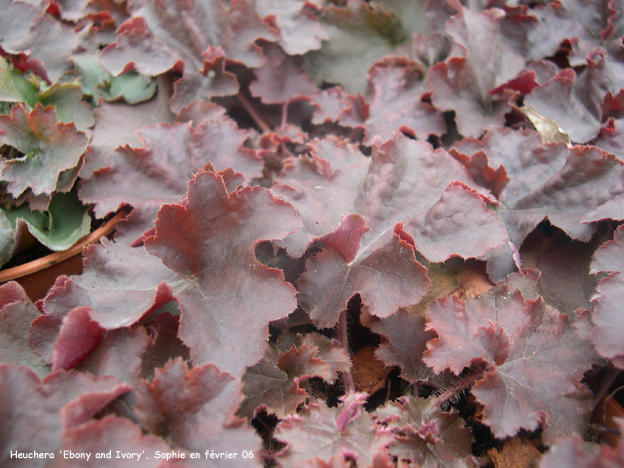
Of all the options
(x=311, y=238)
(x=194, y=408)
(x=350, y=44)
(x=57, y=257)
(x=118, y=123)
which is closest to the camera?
(x=194, y=408)

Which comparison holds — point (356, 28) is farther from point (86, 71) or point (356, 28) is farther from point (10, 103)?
point (10, 103)

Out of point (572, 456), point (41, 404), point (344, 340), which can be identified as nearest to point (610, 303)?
point (572, 456)

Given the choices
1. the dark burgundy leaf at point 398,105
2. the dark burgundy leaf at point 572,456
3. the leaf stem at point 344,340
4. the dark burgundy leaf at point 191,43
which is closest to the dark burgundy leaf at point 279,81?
the dark burgundy leaf at point 191,43

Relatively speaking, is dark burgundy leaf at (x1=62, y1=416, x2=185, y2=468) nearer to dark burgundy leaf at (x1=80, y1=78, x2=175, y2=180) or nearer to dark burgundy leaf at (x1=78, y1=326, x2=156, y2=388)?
dark burgundy leaf at (x1=78, y1=326, x2=156, y2=388)

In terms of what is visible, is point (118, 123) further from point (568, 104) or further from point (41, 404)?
point (568, 104)

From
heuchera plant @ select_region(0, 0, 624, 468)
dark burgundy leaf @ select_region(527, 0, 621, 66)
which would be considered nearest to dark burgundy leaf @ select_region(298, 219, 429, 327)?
heuchera plant @ select_region(0, 0, 624, 468)

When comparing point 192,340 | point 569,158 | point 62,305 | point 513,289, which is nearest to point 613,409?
point 513,289
